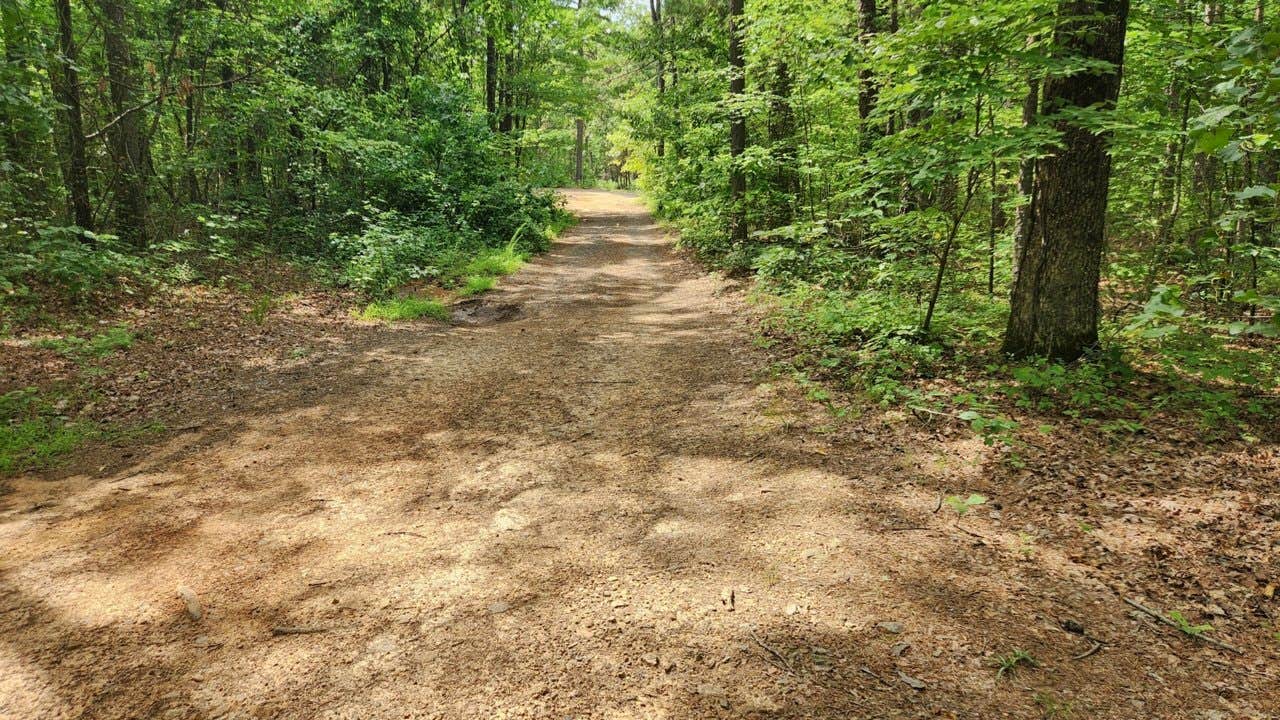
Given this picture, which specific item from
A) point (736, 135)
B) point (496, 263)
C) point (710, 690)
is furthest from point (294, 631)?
point (736, 135)

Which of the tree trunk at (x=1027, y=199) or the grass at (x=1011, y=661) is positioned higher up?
the tree trunk at (x=1027, y=199)

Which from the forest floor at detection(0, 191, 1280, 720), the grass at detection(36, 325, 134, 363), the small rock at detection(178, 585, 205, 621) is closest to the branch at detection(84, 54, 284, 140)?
the grass at detection(36, 325, 134, 363)

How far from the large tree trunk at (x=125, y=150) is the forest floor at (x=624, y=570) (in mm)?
6422

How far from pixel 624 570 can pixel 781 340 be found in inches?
189

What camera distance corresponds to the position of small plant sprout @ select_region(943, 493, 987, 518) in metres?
3.74

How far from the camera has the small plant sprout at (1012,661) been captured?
98.1 inches

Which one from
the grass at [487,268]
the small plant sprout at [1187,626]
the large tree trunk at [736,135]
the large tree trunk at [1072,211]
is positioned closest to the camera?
the small plant sprout at [1187,626]

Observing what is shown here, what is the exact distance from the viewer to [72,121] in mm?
9086

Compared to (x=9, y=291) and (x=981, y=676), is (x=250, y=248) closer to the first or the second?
(x=9, y=291)

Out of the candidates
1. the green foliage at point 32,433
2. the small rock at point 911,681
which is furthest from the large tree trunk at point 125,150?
the small rock at point 911,681

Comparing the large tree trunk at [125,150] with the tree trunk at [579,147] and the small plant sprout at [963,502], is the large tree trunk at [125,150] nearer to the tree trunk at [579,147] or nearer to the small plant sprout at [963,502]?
the small plant sprout at [963,502]

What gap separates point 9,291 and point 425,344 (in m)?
5.04

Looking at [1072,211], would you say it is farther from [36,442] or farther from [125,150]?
[125,150]

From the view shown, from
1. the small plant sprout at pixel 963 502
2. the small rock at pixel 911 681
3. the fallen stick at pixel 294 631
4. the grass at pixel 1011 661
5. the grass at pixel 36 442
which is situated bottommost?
the small rock at pixel 911 681
